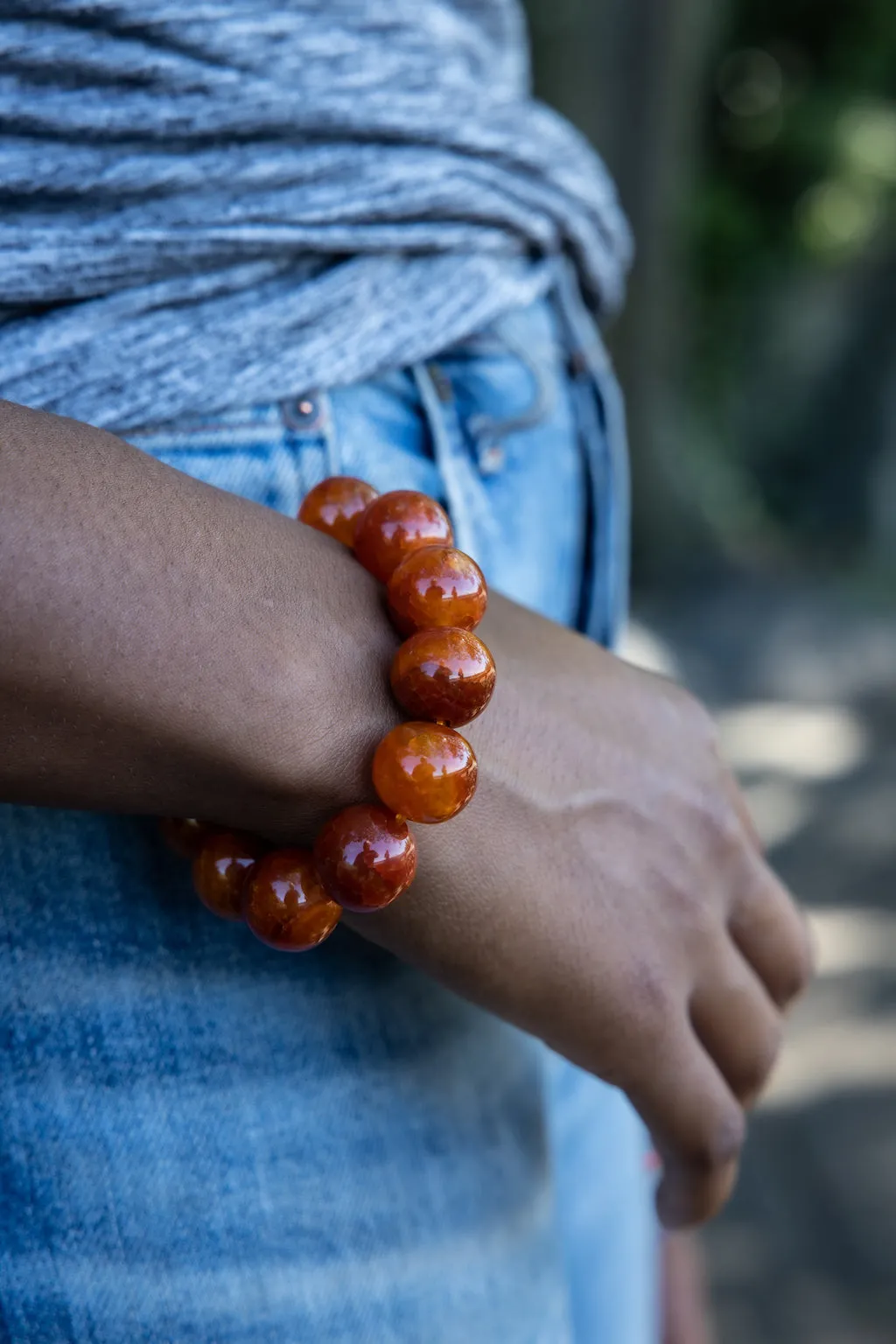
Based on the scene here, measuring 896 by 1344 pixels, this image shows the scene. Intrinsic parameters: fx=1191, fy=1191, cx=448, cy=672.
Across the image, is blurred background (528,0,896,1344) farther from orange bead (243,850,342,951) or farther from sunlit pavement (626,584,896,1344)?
orange bead (243,850,342,951)

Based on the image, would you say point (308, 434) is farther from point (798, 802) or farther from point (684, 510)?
point (684, 510)

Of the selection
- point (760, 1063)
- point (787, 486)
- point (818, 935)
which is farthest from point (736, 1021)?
point (787, 486)

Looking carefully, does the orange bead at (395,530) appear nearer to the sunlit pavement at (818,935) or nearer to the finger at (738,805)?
the finger at (738,805)

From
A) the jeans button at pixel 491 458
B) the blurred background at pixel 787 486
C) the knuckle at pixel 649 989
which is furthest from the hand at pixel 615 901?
the blurred background at pixel 787 486

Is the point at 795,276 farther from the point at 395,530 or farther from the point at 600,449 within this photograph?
the point at 395,530

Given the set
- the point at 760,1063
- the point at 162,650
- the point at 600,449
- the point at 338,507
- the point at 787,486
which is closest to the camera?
the point at 162,650

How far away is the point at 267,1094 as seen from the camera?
65 cm

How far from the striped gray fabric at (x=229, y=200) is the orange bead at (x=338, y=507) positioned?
0.08 metres

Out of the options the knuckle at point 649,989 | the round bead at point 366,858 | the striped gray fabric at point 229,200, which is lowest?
the knuckle at point 649,989

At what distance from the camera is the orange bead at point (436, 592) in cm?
58

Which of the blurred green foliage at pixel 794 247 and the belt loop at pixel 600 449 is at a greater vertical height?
the belt loop at pixel 600 449

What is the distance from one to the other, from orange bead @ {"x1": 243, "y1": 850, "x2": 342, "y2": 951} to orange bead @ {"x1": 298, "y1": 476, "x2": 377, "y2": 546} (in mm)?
173

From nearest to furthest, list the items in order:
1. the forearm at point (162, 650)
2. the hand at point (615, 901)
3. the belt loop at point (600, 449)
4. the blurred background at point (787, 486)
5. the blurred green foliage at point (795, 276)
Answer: the forearm at point (162, 650) → the hand at point (615, 901) → the belt loop at point (600, 449) → the blurred background at point (787, 486) → the blurred green foliage at point (795, 276)

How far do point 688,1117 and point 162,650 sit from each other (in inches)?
16.6
